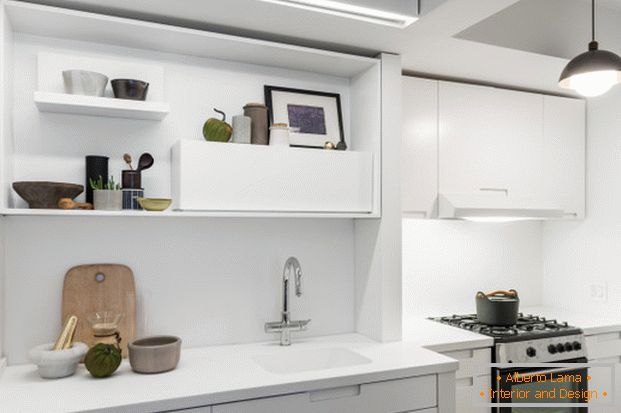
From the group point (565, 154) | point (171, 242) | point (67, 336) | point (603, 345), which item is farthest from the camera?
point (565, 154)

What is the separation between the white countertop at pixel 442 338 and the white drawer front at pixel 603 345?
2.33ft

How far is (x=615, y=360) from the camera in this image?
2859 millimetres

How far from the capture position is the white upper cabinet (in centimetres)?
274

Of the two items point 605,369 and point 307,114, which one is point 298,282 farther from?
point 605,369

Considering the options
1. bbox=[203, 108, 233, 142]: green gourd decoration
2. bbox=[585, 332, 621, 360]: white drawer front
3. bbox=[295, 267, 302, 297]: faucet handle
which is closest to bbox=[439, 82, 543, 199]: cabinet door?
bbox=[585, 332, 621, 360]: white drawer front

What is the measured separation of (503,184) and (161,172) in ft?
6.38

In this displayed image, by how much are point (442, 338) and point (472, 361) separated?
18 centimetres

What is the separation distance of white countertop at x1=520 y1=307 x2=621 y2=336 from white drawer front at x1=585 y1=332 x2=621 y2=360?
0.03 m

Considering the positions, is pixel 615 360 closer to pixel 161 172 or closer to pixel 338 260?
pixel 338 260

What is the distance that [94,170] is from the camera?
80.5 inches

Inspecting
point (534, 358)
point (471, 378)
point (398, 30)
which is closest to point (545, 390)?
point (534, 358)

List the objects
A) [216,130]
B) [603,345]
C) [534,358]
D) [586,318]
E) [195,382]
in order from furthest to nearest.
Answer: [586,318]
[603,345]
[534,358]
[216,130]
[195,382]

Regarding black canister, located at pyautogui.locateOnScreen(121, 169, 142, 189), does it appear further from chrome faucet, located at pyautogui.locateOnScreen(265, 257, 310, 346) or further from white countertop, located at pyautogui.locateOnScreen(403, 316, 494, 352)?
white countertop, located at pyautogui.locateOnScreen(403, 316, 494, 352)

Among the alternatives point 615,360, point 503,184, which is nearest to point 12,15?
point 503,184
